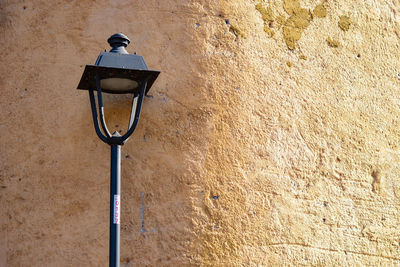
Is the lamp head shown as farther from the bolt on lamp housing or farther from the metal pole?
the metal pole

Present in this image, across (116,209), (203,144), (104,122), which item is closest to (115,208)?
(116,209)

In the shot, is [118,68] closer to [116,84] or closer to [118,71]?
[118,71]

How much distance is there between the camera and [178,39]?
14.0 feet

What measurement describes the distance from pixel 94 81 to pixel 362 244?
2.27 metres

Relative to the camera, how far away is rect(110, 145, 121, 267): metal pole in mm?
3477

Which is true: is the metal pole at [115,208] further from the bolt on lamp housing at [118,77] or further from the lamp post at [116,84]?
the bolt on lamp housing at [118,77]

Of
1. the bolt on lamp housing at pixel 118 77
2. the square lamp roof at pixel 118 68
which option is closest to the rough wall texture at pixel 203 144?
the bolt on lamp housing at pixel 118 77

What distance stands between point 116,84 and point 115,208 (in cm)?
77

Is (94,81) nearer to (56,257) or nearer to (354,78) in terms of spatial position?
(56,257)

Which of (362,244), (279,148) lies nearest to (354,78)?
(279,148)

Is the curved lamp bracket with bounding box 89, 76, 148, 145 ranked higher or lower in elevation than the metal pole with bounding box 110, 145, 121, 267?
higher

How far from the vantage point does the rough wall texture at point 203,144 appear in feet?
12.8

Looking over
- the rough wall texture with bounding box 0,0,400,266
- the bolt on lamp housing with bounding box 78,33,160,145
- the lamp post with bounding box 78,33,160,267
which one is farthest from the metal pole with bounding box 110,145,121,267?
the rough wall texture with bounding box 0,0,400,266

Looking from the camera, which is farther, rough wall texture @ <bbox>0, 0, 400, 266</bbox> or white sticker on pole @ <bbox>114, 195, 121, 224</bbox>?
rough wall texture @ <bbox>0, 0, 400, 266</bbox>
